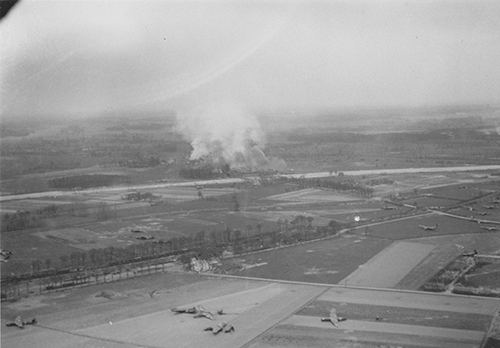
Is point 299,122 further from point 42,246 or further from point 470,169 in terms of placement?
point 42,246

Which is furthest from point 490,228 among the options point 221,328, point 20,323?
point 20,323

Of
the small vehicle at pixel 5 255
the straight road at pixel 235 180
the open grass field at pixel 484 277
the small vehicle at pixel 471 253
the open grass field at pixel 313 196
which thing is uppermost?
the straight road at pixel 235 180

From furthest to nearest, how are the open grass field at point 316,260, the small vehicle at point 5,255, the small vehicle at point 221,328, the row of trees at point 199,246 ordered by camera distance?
the small vehicle at point 5,255 < the row of trees at point 199,246 < the open grass field at point 316,260 < the small vehicle at point 221,328

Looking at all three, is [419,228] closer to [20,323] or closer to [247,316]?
[247,316]

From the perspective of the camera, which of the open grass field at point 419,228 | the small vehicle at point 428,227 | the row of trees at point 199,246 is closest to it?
the row of trees at point 199,246

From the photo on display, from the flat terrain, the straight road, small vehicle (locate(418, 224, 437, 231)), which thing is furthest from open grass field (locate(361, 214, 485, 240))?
the straight road

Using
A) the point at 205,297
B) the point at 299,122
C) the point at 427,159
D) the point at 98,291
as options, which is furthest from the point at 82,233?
the point at 299,122

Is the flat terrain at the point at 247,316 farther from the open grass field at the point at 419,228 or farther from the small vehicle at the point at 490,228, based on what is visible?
the small vehicle at the point at 490,228

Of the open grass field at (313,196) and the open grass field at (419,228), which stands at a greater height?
the open grass field at (313,196)

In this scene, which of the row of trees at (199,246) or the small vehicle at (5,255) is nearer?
the row of trees at (199,246)

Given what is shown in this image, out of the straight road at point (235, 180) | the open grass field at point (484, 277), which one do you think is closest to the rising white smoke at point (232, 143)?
the straight road at point (235, 180)
